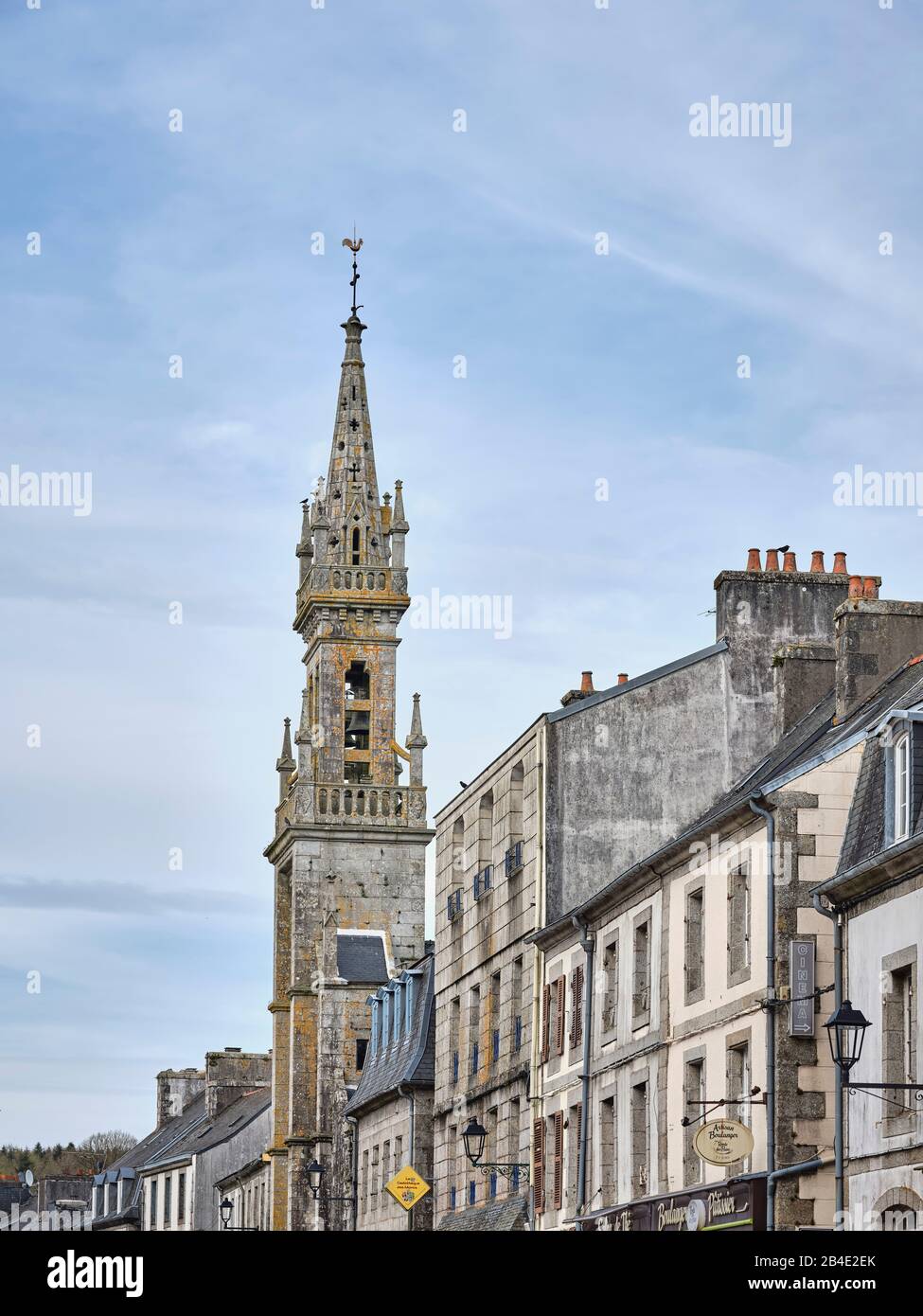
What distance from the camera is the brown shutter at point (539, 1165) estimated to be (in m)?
38.9

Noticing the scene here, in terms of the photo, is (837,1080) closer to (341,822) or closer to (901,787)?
(901,787)

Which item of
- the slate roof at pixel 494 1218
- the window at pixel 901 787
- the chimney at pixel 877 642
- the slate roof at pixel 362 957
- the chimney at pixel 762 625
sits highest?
the chimney at pixel 762 625

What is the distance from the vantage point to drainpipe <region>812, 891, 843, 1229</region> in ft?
85.8

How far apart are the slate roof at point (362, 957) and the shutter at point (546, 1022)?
3607cm

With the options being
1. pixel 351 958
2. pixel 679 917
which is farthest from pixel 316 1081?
pixel 679 917

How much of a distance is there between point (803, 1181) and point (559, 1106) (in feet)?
35.8

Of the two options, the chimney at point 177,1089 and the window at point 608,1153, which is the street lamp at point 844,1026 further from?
the chimney at point 177,1089

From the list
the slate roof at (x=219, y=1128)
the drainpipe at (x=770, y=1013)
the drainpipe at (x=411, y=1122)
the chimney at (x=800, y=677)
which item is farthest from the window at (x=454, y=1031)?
the slate roof at (x=219, y=1128)

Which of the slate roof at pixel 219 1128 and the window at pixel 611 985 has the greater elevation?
the window at pixel 611 985

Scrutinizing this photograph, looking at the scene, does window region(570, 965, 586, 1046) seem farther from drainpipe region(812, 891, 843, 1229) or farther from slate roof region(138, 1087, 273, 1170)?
slate roof region(138, 1087, 273, 1170)

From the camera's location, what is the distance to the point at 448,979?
49.1m

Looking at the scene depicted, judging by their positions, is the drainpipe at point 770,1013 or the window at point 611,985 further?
the window at point 611,985
